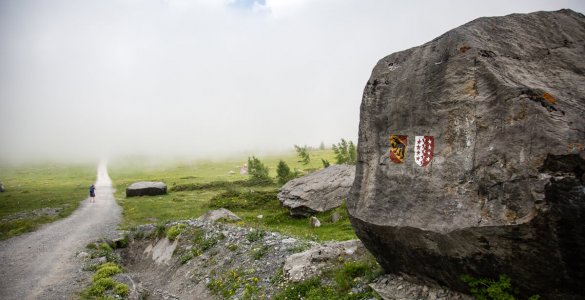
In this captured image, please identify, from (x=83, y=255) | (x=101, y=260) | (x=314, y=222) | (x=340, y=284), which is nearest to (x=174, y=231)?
(x=101, y=260)

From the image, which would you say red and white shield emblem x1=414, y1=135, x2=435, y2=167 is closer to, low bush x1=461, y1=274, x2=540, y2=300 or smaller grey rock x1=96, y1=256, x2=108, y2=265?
low bush x1=461, y1=274, x2=540, y2=300

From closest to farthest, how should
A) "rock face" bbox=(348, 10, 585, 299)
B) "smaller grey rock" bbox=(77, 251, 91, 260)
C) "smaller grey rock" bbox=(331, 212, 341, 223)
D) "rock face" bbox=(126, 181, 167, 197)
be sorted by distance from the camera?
"rock face" bbox=(348, 10, 585, 299)
"smaller grey rock" bbox=(77, 251, 91, 260)
"smaller grey rock" bbox=(331, 212, 341, 223)
"rock face" bbox=(126, 181, 167, 197)

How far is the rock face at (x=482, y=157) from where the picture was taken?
918 centimetres

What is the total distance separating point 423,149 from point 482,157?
208cm

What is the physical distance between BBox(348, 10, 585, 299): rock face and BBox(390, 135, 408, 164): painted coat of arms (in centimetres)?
5

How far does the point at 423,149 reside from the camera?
40.7 feet

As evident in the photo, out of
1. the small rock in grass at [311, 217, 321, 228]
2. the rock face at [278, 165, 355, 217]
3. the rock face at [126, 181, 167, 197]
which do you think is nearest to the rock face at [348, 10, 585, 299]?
the small rock in grass at [311, 217, 321, 228]

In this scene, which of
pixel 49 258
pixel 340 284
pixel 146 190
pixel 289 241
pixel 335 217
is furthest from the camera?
pixel 146 190

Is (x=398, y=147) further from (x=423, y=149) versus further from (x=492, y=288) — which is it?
(x=492, y=288)

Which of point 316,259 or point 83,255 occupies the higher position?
point 316,259

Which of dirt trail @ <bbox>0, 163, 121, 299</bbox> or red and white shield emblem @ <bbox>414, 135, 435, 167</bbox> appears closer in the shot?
red and white shield emblem @ <bbox>414, 135, 435, 167</bbox>

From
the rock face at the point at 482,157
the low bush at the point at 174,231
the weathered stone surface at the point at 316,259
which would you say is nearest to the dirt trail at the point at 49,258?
the low bush at the point at 174,231

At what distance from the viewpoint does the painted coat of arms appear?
13.0 m

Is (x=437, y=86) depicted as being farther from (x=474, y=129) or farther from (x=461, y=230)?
(x=461, y=230)
